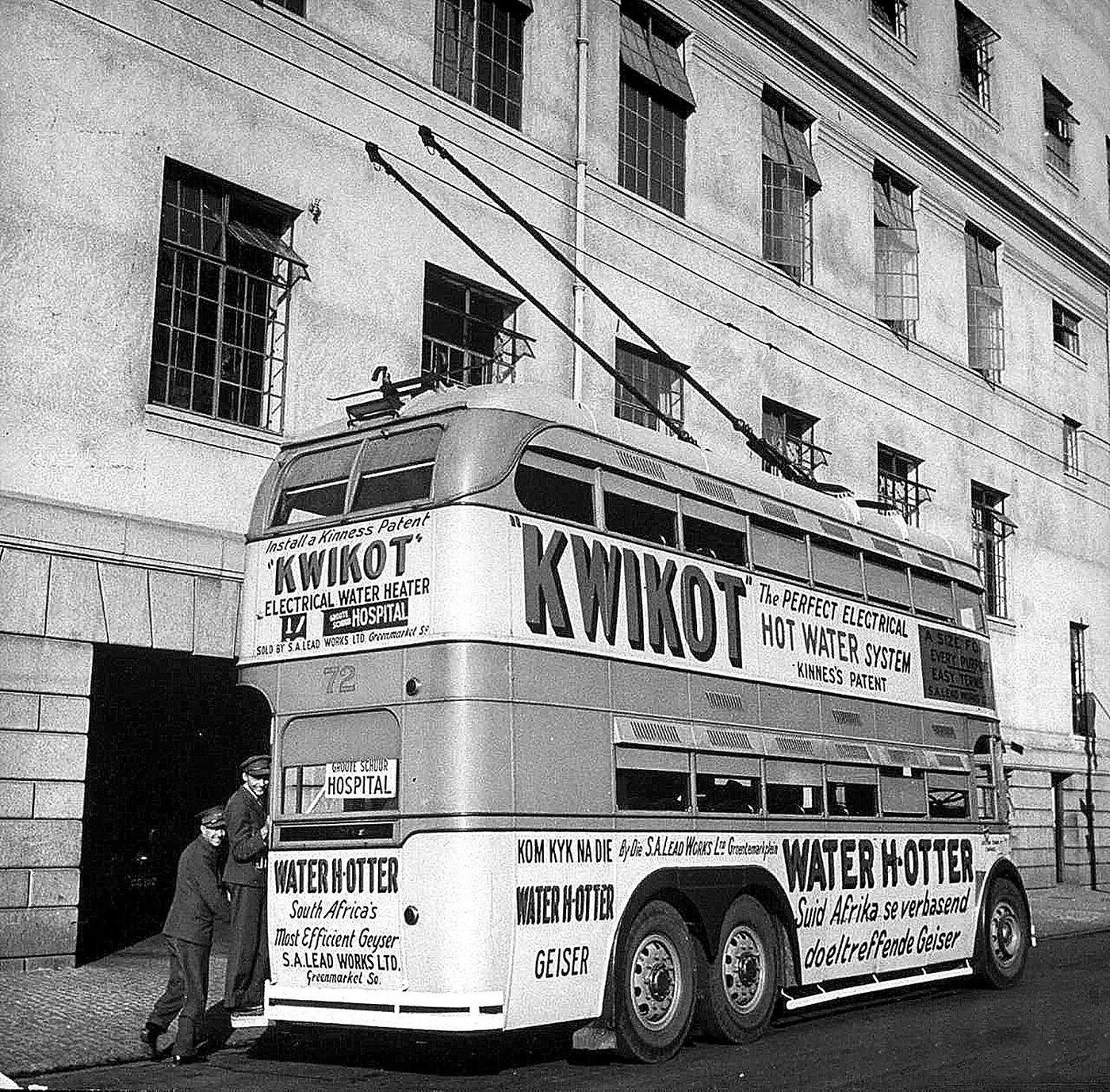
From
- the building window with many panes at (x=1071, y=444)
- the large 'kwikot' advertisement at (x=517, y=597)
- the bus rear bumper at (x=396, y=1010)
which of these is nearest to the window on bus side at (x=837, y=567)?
the large 'kwikot' advertisement at (x=517, y=597)

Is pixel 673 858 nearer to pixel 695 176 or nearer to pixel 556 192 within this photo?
pixel 556 192

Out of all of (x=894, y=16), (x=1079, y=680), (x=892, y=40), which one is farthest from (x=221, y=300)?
(x=1079, y=680)

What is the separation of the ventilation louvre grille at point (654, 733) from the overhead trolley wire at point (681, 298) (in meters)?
4.98

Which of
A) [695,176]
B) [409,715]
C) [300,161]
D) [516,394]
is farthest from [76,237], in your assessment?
[695,176]

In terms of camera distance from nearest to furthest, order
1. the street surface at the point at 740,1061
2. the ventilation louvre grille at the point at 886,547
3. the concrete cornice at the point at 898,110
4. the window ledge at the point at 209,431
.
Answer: the street surface at the point at 740,1061
the ventilation louvre grille at the point at 886,547
the window ledge at the point at 209,431
the concrete cornice at the point at 898,110

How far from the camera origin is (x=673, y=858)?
1066cm

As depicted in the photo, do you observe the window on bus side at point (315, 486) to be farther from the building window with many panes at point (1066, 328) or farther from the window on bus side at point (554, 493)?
the building window with many panes at point (1066, 328)

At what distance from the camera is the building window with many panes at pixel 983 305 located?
28.7m

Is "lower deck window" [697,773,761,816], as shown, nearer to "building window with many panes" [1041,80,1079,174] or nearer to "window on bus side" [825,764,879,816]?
"window on bus side" [825,764,879,816]

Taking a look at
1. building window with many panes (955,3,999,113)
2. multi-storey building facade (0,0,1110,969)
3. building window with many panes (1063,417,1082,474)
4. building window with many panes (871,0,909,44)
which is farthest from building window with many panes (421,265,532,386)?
building window with many panes (1063,417,1082,474)

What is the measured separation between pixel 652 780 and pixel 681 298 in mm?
11652

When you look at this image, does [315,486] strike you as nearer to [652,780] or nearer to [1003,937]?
[652,780]

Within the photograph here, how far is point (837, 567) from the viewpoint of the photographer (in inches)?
523

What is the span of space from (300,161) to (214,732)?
7.01 meters
